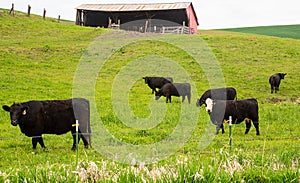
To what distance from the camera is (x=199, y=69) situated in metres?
34.8

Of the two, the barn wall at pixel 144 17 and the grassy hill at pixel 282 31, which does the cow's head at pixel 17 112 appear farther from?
the grassy hill at pixel 282 31

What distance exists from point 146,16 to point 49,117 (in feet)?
163

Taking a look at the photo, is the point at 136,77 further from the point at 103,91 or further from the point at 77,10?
the point at 77,10

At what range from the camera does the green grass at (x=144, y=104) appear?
6445 millimetres

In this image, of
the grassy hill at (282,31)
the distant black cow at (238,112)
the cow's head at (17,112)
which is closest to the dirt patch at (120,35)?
the distant black cow at (238,112)

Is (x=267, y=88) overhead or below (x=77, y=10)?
below

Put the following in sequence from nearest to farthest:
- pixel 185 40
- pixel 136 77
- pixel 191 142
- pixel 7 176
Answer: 1. pixel 7 176
2. pixel 191 142
3. pixel 136 77
4. pixel 185 40

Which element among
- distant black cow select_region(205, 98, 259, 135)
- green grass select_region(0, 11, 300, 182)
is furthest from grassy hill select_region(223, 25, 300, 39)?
distant black cow select_region(205, 98, 259, 135)

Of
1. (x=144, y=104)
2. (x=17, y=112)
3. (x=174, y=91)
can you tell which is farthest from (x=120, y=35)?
(x=17, y=112)

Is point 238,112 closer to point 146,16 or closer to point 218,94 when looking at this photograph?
point 218,94

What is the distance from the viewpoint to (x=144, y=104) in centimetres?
2198

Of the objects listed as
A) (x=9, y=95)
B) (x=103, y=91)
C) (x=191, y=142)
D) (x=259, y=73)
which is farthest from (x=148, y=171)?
(x=259, y=73)

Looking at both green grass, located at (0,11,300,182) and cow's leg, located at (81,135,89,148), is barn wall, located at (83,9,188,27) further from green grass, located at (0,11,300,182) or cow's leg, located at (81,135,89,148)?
cow's leg, located at (81,135,89,148)

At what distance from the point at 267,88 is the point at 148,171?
80.3 feet
